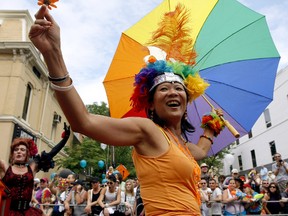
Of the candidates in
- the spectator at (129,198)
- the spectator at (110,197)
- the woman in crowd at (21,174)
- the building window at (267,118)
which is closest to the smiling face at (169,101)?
the woman in crowd at (21,174)

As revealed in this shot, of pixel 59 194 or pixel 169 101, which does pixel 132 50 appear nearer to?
pixel 169 101

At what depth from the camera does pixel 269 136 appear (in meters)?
24.6

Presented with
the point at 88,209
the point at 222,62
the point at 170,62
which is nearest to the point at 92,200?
the point at 88,209

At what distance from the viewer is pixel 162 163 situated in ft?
5.22

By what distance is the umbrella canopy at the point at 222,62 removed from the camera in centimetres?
330

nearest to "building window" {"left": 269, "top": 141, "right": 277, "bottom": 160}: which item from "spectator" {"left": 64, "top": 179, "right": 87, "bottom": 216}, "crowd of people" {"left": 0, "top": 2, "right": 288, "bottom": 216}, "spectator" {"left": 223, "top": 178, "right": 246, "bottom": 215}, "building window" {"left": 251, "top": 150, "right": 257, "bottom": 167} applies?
"building window" {"left": 251, "top": 150, "right": 257, "bottom": 167}

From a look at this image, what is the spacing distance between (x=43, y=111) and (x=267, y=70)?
1973 cm

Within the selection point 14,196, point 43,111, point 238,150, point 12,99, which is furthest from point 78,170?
point 14,196

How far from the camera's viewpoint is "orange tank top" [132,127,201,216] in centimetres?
156

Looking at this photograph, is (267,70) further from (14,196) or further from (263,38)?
(14,196)

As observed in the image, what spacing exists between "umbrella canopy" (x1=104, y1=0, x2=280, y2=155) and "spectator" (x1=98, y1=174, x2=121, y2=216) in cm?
475

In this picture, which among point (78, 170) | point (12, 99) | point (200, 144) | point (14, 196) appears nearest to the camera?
point (200, 144)

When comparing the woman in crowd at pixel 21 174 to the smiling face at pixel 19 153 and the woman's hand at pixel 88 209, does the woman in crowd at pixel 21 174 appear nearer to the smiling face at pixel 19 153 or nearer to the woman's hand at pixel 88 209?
the smiling face at pixel 19 153

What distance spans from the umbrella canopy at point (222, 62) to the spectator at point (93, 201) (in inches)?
194
